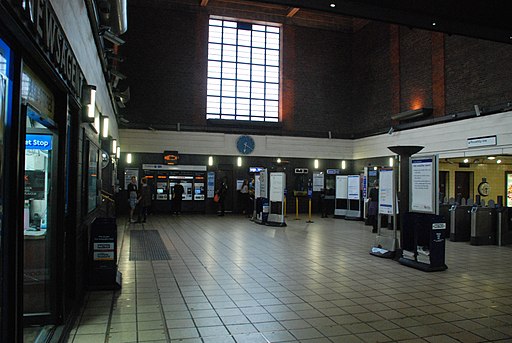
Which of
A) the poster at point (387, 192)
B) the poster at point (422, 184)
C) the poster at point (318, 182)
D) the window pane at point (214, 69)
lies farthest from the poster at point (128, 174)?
the poster at point (422, 184)

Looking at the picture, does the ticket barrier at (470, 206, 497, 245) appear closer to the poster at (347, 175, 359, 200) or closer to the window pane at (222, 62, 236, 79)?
the poster at (347, 175, 359, 200)

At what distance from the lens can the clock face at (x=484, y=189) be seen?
1777 centimetres

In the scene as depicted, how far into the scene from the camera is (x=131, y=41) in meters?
17.3

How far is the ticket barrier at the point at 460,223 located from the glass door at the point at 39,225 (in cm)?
975

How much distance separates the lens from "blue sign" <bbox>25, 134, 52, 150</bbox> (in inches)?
136

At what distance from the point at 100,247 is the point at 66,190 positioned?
1350mm

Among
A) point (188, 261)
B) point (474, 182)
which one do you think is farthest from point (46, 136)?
point (474, 182)

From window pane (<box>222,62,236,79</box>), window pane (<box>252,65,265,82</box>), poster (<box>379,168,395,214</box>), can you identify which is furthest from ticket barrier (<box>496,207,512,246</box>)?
window pane (<box>222,62,236,79</box>)

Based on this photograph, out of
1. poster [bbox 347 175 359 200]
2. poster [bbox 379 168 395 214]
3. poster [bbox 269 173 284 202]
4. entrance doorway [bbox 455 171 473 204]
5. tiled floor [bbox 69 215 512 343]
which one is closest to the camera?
tiled floor [bbox 69 215 512 343]

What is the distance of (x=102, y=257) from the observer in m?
5.36

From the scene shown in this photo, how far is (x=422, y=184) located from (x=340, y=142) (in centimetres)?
1257

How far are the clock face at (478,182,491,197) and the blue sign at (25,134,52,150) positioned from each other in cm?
1822

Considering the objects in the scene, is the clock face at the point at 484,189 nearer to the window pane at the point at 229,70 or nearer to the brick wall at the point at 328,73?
the brick wall at the point at 328,73

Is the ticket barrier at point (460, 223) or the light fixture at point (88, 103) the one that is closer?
the light fixture at point (88, 103)
